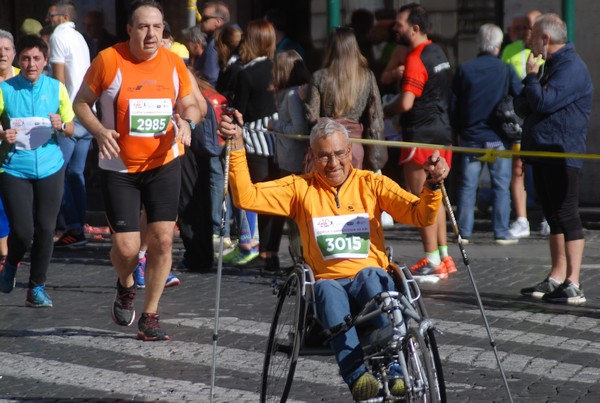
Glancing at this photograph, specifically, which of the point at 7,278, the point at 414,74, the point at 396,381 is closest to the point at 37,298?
the point at 7,278

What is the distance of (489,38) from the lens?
11.5 meters

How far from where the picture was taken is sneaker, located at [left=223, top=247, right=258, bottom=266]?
1111cm

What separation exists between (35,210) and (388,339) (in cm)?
439

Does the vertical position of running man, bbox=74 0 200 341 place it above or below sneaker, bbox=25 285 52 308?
above

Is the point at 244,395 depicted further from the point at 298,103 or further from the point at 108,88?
the point at 298,103

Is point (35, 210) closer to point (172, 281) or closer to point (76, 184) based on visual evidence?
point (172, 281)

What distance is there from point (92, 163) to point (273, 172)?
6.19 metres

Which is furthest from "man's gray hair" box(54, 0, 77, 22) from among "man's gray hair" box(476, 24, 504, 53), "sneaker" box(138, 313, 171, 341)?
"sneaker" box(138, 313, 171, 341)

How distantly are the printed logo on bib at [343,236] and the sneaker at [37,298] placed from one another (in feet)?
11.6

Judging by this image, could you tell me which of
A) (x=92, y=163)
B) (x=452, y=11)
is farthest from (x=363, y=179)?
(x=92, y=163)

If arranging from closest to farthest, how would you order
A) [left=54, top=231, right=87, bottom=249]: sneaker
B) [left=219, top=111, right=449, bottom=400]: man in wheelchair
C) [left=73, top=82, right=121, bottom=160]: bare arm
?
[left=219, top=111, right=449, bottom=400]: man in wheelchair → [left=73, top=82, right=121, bottom=160]: bare arm → [left=54, top=231, right=87, bottom=249]: sneaker

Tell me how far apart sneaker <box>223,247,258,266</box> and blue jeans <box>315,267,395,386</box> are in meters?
5.09

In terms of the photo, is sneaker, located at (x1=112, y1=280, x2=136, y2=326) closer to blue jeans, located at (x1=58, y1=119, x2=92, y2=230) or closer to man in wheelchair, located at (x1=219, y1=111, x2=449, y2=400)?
man in wheelchair, located at (x1=219, y1=111, x2=449, y2=400)

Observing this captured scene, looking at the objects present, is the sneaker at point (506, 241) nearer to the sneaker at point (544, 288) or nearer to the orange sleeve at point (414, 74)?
the orange sleeve at point (414, 74)
